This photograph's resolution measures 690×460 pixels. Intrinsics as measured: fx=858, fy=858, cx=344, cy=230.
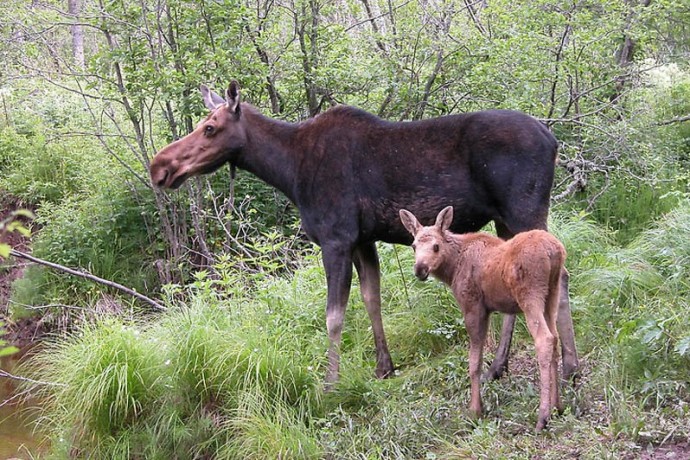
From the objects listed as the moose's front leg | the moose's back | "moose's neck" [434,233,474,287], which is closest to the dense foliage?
the moose's front leg

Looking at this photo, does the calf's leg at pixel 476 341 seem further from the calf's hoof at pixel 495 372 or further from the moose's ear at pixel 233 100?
the moose's ear at pixel 233 100

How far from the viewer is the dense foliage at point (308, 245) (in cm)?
641

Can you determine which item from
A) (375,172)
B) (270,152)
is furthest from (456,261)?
(270,152)

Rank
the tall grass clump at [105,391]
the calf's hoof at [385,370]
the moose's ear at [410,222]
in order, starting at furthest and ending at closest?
the calf's hoof at [385,370], the tall grass clump at [105,391], the moose's ear at [410,222]

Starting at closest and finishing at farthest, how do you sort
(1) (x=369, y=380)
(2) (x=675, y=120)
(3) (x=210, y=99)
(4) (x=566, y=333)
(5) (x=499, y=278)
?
(5) (x=499, y=278), (4) (x=566, y=333), (1) (x=369, y=380), (3) (x=210, y=99), (2) (x=675, y=120)

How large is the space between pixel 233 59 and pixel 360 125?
4.32m

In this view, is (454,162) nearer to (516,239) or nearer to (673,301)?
(516,239)

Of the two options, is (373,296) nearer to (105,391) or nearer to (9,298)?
(105,391)

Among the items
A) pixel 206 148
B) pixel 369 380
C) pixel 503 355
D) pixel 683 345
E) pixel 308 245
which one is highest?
pixel 206 148

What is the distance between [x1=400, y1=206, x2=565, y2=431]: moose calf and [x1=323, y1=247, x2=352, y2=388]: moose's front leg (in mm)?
1020

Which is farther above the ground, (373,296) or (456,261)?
(456,261)

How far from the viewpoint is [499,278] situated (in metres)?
5.86

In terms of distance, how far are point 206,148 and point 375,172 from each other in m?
1.52

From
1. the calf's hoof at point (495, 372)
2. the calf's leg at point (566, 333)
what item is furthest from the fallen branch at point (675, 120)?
the calf's hoof at point (495, 372)
